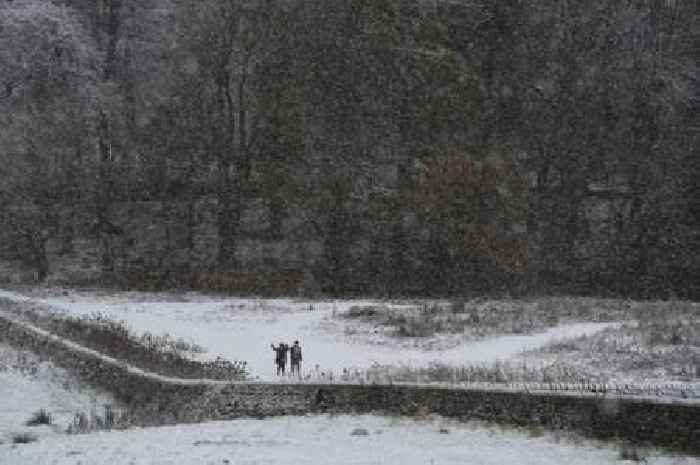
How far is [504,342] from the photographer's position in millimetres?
24953

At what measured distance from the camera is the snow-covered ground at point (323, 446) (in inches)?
567

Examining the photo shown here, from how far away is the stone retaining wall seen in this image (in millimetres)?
15641

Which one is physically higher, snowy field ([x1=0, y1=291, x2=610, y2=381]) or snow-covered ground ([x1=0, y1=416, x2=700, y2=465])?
A: snowy field ([x1=0, y1=291, x2=610, y2=381])

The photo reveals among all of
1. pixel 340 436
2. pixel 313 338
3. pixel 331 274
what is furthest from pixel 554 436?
pixel 331 274

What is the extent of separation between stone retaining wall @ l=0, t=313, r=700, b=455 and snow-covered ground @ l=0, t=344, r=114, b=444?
625mm

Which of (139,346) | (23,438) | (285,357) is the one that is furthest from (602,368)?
(23,438)

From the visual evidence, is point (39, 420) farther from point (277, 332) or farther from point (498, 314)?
point (498, 314)

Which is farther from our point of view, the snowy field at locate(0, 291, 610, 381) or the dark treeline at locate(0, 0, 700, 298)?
the dark treeline at locate(0, 0, 700, 298)

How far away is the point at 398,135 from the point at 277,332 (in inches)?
691

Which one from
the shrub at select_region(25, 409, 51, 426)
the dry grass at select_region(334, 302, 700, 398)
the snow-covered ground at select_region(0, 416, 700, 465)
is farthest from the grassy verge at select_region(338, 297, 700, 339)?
the shrub at select_region(25, 409, 51, 426)

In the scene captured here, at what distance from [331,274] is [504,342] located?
17659mm

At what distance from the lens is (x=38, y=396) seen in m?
22.0

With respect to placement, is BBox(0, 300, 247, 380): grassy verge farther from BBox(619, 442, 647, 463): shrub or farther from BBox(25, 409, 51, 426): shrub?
BBox(619, 442, 647, 463): shrub

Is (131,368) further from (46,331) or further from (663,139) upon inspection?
(663,139)
